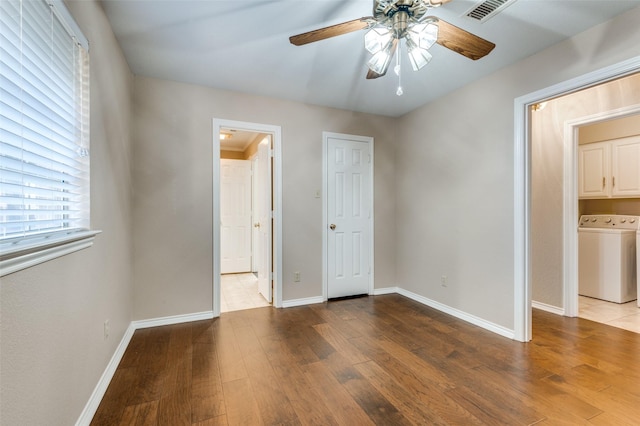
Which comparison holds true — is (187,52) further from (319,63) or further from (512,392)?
(512,392)

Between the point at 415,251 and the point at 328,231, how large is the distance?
46.3 inches

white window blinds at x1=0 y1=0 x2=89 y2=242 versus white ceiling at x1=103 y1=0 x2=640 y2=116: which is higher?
white ceiling at x1=103 y1=0 x2=640 y2=116

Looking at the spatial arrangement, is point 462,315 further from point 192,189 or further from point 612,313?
point 192,189

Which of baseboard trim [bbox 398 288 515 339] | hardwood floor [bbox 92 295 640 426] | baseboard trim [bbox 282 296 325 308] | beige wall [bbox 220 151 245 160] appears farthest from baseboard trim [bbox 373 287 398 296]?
beige wall [bbox 220 151 245 160]

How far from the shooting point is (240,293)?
13.3ft

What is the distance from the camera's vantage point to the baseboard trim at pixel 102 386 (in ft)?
5.08

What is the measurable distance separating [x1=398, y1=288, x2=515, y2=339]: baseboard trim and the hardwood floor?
0.10 m

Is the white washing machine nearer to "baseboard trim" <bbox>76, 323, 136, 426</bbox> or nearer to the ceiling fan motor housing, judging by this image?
the ceiling fan motor housing

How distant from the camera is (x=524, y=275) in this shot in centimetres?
254

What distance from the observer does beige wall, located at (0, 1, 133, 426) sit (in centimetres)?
100

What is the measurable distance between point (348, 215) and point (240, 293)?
188 centimetres

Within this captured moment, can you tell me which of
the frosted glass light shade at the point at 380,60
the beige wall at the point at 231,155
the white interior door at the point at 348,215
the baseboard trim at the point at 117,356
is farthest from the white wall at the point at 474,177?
the beige wall at the point at 231,155

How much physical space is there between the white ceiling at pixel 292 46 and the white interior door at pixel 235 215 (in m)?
2.39

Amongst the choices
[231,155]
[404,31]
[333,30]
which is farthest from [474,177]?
[231,155]
